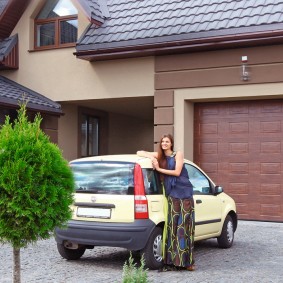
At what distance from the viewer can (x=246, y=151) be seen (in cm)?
1261

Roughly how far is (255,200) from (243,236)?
2.19m

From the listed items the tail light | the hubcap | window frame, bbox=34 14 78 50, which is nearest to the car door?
the hubcap

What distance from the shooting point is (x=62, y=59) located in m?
14.3

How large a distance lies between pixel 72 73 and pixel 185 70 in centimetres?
313

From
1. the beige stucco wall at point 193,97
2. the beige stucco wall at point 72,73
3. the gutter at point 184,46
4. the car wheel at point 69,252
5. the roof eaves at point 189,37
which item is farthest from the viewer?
the beige stucco wall at point 72,73

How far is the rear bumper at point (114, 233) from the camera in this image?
23.4 feet

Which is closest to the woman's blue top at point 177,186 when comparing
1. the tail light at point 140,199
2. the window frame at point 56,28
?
the tail light at point 140,199

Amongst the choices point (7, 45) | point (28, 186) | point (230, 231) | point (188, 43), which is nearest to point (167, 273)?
point (230, 231)

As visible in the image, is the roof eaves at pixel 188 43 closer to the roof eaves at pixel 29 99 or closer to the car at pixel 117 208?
the roof eaves at pixel 29 99

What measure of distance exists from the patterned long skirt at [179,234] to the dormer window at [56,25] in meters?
7.86

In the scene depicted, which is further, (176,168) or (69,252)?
(69,252)

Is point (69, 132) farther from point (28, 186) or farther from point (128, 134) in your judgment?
point (28, 186)

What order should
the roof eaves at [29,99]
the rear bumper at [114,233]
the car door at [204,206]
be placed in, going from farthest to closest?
the roof eaves at [29,99], the car door at [204,206], the rear bumper at [114,233]

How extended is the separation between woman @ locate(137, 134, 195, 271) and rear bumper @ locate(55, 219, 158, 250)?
336 mm
